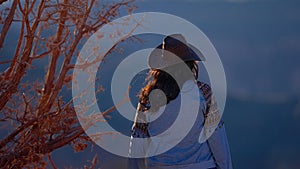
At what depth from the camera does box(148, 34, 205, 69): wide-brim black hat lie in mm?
1502

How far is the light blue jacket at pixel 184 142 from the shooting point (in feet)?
4.76

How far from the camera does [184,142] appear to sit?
145 cm

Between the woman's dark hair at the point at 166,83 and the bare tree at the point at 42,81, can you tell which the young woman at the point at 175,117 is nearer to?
the woman's dark hair at the point at 166,83

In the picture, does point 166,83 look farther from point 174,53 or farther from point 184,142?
point 184,142

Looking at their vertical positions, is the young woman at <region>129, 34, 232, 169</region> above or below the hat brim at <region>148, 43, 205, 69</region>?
below

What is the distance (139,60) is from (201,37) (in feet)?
1.25

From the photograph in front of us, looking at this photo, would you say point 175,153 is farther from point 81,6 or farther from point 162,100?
point 81,6

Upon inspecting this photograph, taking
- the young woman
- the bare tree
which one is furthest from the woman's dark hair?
the bare tree

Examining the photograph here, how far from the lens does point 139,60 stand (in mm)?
2133

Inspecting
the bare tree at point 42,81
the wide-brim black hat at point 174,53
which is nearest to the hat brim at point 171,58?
the wide-brim black hat at point 174,53

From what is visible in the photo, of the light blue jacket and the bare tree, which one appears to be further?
the bare tree

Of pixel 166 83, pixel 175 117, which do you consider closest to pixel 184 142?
pixel 175 117

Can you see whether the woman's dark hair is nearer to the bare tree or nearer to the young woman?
the young woman

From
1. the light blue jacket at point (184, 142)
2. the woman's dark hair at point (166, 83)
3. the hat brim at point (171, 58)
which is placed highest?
the hat brim at point (171, 58)
